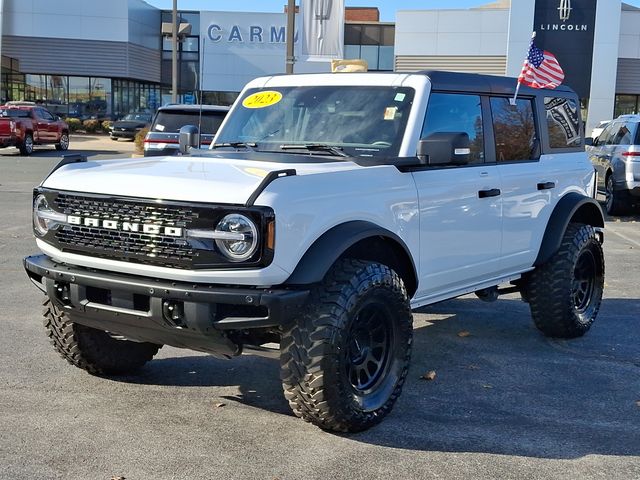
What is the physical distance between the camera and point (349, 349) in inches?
167

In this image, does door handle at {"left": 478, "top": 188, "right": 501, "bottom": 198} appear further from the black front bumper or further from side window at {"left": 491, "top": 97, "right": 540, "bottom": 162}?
the black front bumper

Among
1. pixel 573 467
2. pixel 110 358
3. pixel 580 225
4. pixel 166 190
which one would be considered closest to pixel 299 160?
pixel 166 190

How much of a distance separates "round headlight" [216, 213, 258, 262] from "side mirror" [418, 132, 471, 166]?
4.62 ft

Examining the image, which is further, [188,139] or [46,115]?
[46,115]

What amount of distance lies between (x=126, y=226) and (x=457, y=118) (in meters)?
2.47

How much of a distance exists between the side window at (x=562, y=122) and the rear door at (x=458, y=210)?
1085 mm

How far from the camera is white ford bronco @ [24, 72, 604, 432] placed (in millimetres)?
3797

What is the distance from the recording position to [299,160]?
184 inches

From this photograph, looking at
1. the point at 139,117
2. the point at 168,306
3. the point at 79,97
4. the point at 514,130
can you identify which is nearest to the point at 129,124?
the point at 139,117

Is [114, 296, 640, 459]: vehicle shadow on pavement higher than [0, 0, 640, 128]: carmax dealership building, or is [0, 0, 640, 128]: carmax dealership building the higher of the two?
[0, 0, 640, 128]: carmax dealership building

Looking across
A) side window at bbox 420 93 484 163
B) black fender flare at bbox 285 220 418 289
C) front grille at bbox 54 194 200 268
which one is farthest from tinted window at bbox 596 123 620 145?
front grille at bbox 54 194 200 268

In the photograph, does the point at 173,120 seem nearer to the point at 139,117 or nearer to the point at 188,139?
the point at 188,139

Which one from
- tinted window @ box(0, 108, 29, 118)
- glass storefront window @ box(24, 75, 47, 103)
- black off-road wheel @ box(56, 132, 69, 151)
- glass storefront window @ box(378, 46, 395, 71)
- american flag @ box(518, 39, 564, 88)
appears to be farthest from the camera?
glass storefront window @ box(24, 75, 47, 103)

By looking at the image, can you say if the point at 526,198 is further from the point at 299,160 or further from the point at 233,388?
the point at 233,388
